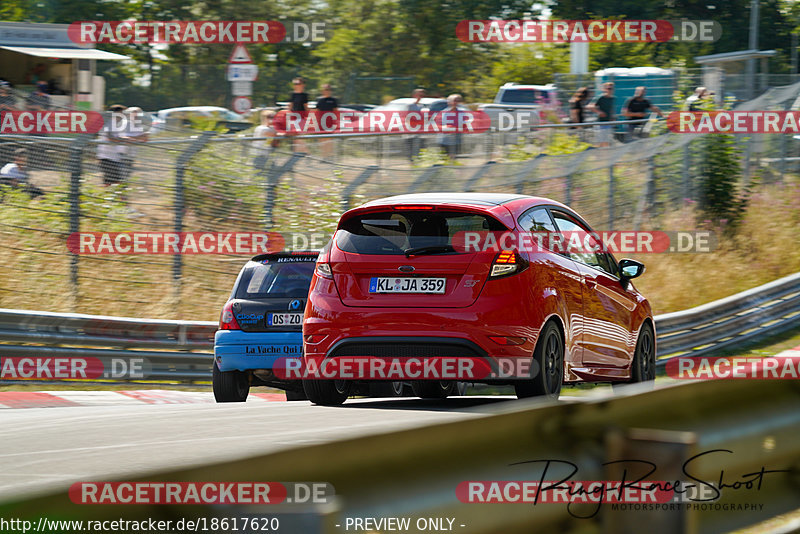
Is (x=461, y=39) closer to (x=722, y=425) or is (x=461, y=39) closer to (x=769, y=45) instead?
(x=769, y=45)

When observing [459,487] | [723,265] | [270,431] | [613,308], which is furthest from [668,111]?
[459,487]

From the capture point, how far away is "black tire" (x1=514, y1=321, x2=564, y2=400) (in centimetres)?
800

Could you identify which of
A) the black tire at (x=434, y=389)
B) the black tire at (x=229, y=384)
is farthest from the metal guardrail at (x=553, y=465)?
the black tire at (x=229, y=384)

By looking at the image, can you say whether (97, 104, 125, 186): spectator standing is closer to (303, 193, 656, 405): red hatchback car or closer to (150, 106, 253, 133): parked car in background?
(150, 106, 253, 133): parked car in background

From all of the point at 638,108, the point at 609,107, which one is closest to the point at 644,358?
the point at 609,107

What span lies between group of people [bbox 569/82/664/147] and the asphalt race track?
11802 mm

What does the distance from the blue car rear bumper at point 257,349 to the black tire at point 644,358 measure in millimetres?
2963

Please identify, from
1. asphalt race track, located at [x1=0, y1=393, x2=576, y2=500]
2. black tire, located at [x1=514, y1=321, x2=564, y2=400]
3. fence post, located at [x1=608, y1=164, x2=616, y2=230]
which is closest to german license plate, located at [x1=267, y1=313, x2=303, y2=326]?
asphalt race track, located at [x1=0, y1=393, x2=576, y2=500]

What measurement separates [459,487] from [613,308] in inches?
256

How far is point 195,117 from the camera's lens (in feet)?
66.4

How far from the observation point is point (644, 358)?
34.8 feet

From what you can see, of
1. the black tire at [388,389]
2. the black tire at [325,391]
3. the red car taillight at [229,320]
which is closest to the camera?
the black tire at [325,391]

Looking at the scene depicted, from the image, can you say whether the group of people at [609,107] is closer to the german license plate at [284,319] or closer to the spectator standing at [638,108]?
the spectator standing at [638,108]

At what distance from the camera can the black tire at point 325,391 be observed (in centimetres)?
871
